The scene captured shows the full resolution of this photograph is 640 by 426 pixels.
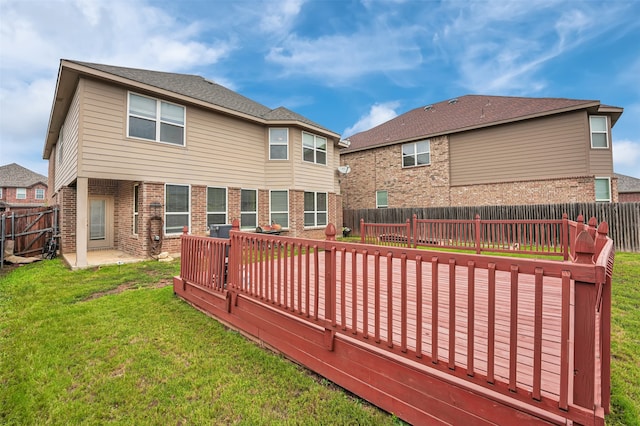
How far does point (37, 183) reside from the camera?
3684 centimetres

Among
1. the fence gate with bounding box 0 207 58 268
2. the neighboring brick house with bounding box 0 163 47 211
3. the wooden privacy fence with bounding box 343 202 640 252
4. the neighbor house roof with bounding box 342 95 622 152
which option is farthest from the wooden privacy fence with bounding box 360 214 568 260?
the neighboring brick house with bounding box 0 163 47 211

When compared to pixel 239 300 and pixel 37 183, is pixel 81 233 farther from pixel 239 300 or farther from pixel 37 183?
pixel 37 183

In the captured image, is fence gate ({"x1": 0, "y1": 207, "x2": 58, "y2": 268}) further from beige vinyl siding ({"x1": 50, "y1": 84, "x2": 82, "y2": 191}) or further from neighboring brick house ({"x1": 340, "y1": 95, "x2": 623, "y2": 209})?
neighboring brick house ({"x1": 340, "y1": 95, "x2": 623, "y2": 209})

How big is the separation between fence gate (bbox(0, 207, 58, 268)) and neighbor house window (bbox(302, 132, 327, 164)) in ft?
31.8

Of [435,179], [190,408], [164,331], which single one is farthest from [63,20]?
[435,179]

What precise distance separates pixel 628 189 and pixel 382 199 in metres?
31.2

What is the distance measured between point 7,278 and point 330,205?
1118 cm

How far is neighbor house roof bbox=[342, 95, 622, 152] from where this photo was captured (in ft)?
39.4

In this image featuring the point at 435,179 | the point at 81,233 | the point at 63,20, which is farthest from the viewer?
the point at 435,179

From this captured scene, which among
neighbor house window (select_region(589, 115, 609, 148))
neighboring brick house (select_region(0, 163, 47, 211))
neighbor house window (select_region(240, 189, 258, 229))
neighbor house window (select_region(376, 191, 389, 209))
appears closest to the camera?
neighbor house window (select_region(240, 189, 258, 229))

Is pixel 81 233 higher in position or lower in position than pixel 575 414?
higher

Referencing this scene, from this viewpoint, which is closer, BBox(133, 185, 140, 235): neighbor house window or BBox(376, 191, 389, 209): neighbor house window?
BBox(133, 185, 140, 235): neighbor house window

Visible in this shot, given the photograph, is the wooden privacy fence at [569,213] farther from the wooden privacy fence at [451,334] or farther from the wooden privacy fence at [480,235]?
the wooden privacy fence at [451,334]

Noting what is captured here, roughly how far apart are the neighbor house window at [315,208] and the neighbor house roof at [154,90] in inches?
123
